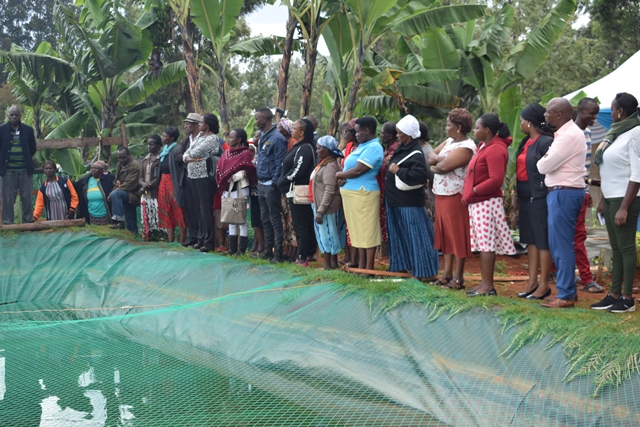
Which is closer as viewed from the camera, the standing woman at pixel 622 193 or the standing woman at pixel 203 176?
the standing woman at pixel 622 193

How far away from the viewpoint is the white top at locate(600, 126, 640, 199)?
4.76m

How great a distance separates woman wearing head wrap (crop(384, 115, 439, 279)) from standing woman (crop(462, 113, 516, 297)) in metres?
0.65

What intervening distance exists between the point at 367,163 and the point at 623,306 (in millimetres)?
2595

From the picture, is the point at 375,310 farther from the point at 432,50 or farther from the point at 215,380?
the point at 432,50

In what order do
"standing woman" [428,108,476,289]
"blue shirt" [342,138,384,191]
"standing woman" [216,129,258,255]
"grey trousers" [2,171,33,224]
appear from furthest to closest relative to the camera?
"grey trousers" [2,171,33,224], "standing woman" [216,129,258,255], "blue shirt" [342,138,384,191], "standing woman" [428,108,476,289]

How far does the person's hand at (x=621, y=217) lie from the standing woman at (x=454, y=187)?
1432 millimetres

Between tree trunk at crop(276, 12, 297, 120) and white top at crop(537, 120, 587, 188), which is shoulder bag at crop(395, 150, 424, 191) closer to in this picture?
white top at crop(537, 120, 587, 188)

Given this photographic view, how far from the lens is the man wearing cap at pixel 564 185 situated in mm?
4988

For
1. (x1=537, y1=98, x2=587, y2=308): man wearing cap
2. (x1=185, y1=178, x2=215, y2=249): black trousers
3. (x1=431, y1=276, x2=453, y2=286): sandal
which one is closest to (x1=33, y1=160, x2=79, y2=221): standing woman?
(x1=185, y1=178, x2=215, y2=249): black trousers

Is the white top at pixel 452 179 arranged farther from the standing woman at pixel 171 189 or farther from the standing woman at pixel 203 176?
the standing woman at pixel 171 189

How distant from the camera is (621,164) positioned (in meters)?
4.94

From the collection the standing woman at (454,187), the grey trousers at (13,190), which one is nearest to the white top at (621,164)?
the standing woman at (454,187)

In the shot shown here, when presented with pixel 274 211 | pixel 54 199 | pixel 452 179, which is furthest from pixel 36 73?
pixel 452 179

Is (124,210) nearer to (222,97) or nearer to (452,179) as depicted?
(222,97)
